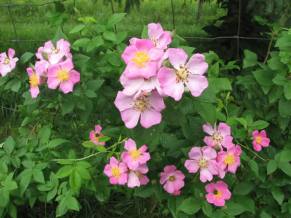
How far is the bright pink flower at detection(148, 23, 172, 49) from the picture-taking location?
145 cm

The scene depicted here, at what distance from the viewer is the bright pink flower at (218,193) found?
5.39 ft

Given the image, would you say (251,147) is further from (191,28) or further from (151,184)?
(191,28)

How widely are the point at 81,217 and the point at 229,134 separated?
92cm

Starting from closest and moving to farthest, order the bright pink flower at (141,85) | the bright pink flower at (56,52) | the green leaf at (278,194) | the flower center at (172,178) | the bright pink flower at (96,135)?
1. the bright pink flower at (141,85)
2. the bright pink flower at (56,52)
3. the flower center at (172,178)
4. the green leaf at (278,194)
5. the bright pink flower at (96,135)

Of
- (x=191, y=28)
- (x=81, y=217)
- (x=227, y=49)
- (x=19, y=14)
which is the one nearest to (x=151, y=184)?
(x=81, y=217)

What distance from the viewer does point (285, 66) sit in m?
1.79

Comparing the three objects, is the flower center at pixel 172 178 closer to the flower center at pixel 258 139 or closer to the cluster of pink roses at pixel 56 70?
the flower center at pixel 258 139

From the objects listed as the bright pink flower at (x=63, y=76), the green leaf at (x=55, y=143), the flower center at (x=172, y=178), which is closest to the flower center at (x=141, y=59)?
the bright pink flower at (x=63, y=76)

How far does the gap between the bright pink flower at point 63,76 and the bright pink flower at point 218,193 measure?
0.52 meters

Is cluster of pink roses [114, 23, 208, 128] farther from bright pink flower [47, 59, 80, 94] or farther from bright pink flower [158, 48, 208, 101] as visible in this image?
bright pink flower [47, 59, 80, 94]

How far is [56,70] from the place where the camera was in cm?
154

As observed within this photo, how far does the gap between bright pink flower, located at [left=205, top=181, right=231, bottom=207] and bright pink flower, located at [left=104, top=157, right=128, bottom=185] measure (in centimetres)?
26

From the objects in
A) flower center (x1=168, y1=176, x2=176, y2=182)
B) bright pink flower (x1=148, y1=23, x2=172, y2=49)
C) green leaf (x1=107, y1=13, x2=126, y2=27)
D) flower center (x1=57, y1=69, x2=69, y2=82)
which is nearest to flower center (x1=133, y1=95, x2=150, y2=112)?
bright pink flower (x1=148, y1=23, x2=172, y2=49)

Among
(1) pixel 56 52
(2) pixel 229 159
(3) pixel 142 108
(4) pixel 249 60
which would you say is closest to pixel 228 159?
(2) pixel 229 159
